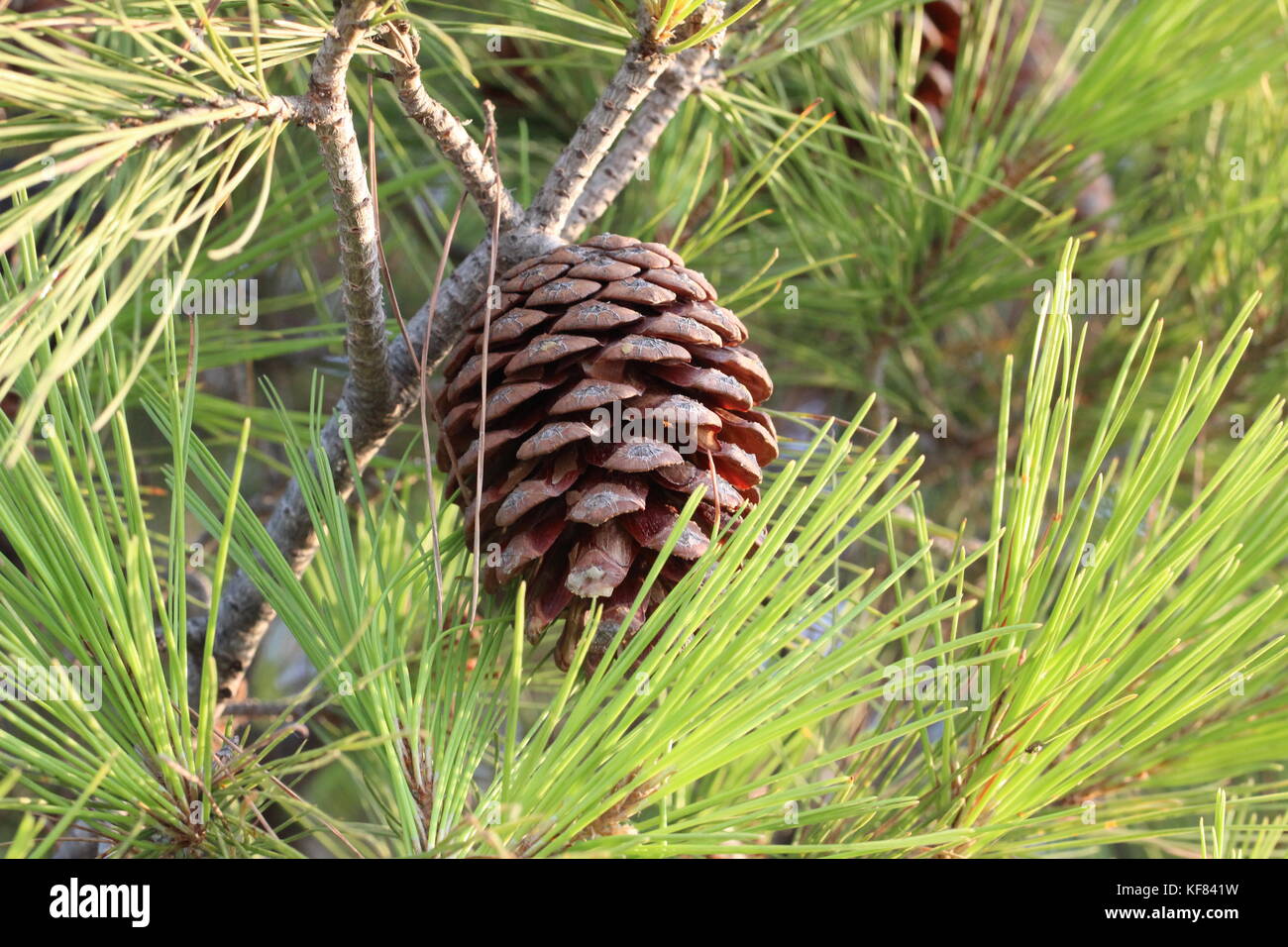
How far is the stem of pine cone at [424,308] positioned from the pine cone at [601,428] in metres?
0.03

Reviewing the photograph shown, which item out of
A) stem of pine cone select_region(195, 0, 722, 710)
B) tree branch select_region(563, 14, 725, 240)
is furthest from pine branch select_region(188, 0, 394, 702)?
tree branch select_region(563, 14, 725, 240)

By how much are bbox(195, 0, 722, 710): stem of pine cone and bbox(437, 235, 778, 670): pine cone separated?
3 cm

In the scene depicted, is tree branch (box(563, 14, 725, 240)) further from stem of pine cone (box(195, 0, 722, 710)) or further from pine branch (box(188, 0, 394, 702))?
pine branch (box(188, 0, 394, 702))

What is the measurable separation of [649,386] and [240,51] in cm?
21

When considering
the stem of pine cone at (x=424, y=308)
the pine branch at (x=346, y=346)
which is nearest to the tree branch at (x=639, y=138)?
the stem of pine cone at (x=424, y=308)

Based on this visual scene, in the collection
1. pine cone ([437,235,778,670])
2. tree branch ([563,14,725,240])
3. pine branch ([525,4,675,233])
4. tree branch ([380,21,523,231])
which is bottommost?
pine cone ([437,235,778,670])

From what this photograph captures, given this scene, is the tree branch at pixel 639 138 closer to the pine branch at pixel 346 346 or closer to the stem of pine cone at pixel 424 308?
the stem of pine cone at pixel 424 308

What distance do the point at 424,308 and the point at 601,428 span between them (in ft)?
0.52

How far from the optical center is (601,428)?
441mm

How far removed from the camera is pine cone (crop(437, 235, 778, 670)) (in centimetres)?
44

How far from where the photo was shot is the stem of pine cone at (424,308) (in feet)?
1.56

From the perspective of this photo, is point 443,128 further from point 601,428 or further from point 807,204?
point 807,204

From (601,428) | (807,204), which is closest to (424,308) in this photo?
(601,428)
